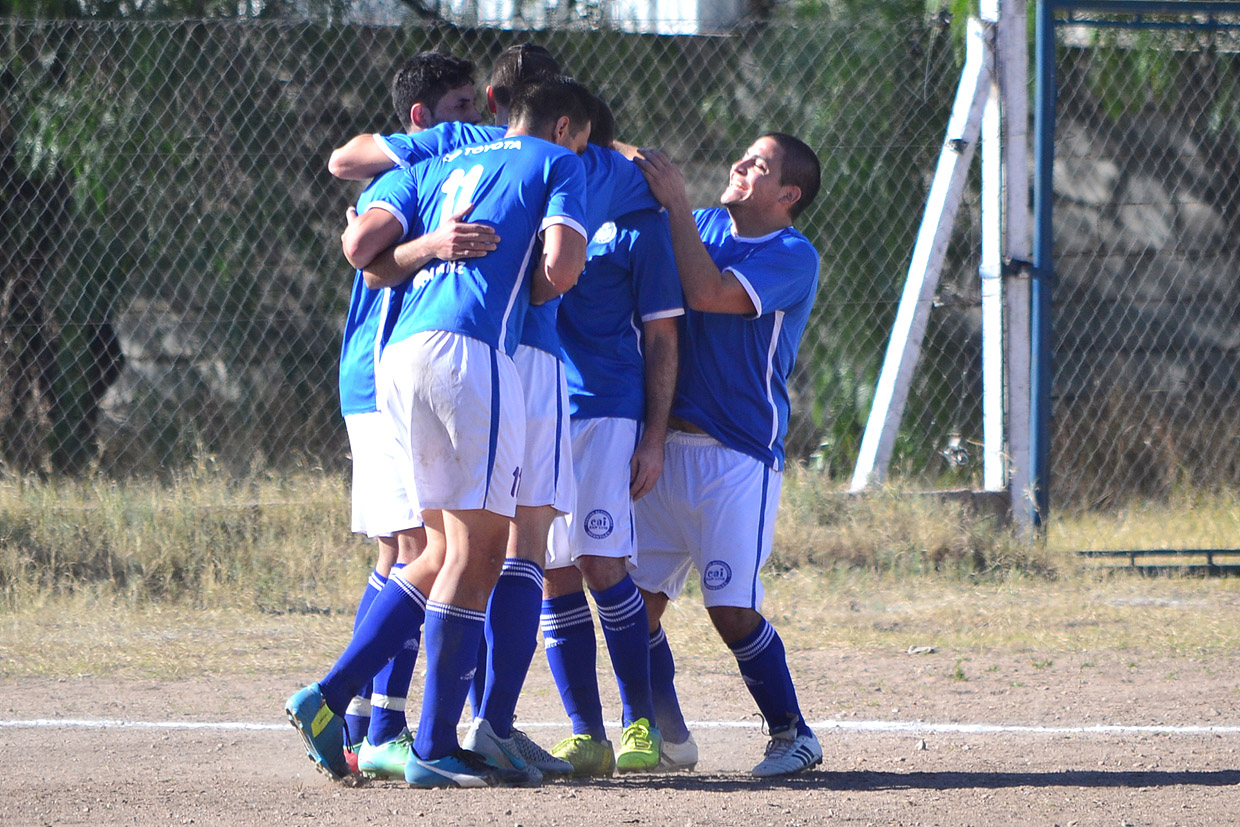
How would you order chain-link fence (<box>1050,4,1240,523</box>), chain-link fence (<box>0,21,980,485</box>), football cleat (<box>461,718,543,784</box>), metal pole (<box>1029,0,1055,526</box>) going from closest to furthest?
football cleat (<box>461,718,543,784</box>), metal pole (<box>1029,0,1055,526</box>), chain-link fence (<box>0,21,980,485</box>), chain-link fence (<box>1050,4,1240,523</box>)

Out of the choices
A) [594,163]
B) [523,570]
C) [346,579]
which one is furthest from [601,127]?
[346,579]

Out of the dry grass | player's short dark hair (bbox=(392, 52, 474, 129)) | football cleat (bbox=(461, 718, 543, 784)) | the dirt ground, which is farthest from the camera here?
the dry grass

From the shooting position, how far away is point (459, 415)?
3258 millimetres

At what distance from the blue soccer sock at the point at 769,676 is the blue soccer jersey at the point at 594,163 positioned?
1063 mm

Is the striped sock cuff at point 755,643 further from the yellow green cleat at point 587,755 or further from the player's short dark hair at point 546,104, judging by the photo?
the player's short dark hair at point 546,104

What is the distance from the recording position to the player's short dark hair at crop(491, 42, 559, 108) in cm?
371

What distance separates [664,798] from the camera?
3.33 m

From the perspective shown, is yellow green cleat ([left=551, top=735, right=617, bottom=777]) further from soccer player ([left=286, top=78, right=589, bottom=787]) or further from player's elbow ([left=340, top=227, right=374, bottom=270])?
player's elbow ([left=340, top=227, right=374, bottom=270])

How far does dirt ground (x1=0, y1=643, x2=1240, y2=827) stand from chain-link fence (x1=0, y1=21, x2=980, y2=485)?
8.09 feet

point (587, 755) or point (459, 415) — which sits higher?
point (459, 415)

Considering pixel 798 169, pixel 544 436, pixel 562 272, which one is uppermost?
pixel 798 169

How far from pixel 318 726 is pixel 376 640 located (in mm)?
244

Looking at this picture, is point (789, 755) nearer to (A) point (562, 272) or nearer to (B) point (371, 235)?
(A) point (562, 272)

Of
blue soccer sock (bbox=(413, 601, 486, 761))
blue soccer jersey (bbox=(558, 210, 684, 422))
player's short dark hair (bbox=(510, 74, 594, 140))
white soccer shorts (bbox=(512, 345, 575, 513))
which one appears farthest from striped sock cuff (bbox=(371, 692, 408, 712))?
player's short dark hair (bbox=(510, 74, 594, 140))
